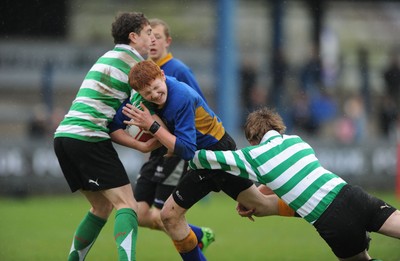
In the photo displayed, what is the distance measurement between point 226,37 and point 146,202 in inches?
308

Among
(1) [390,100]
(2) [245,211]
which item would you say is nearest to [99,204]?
(2) [245,211]

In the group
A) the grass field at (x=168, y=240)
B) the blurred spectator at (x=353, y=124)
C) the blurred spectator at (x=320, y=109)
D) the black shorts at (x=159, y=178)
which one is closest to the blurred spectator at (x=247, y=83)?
the blurred spectator at (x=320, y=109)

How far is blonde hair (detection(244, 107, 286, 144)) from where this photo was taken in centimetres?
601

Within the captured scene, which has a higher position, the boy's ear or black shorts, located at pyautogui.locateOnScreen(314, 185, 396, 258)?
the boy's ear

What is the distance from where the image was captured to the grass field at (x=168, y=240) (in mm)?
7984

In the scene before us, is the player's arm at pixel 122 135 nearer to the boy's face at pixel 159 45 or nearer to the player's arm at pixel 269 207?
the player's arm at pixel 269 207

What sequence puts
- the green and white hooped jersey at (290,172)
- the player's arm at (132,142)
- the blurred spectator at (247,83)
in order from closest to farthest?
1. the green and white hooped jersey at (290,172)
2. the player's arm at (132,142)
3. the blurred spectator at (247,83)

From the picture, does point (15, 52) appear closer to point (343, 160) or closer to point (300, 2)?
point (300, 2)

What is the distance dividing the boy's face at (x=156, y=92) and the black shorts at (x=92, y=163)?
597mm

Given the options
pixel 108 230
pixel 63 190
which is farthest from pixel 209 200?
pixel 108 230

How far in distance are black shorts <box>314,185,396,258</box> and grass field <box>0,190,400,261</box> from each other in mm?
1508

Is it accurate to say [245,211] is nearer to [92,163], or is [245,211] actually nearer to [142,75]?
[92,163]

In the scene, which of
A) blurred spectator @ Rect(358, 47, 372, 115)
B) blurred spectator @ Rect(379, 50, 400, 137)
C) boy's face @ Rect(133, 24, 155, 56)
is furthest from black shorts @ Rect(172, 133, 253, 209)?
blurred spectator @ Rect(358, 47, 372, 115)

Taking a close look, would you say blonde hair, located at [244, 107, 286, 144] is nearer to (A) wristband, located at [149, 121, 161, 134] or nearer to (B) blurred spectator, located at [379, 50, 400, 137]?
(A) wristband, located at [149, 121, 161, 134]
